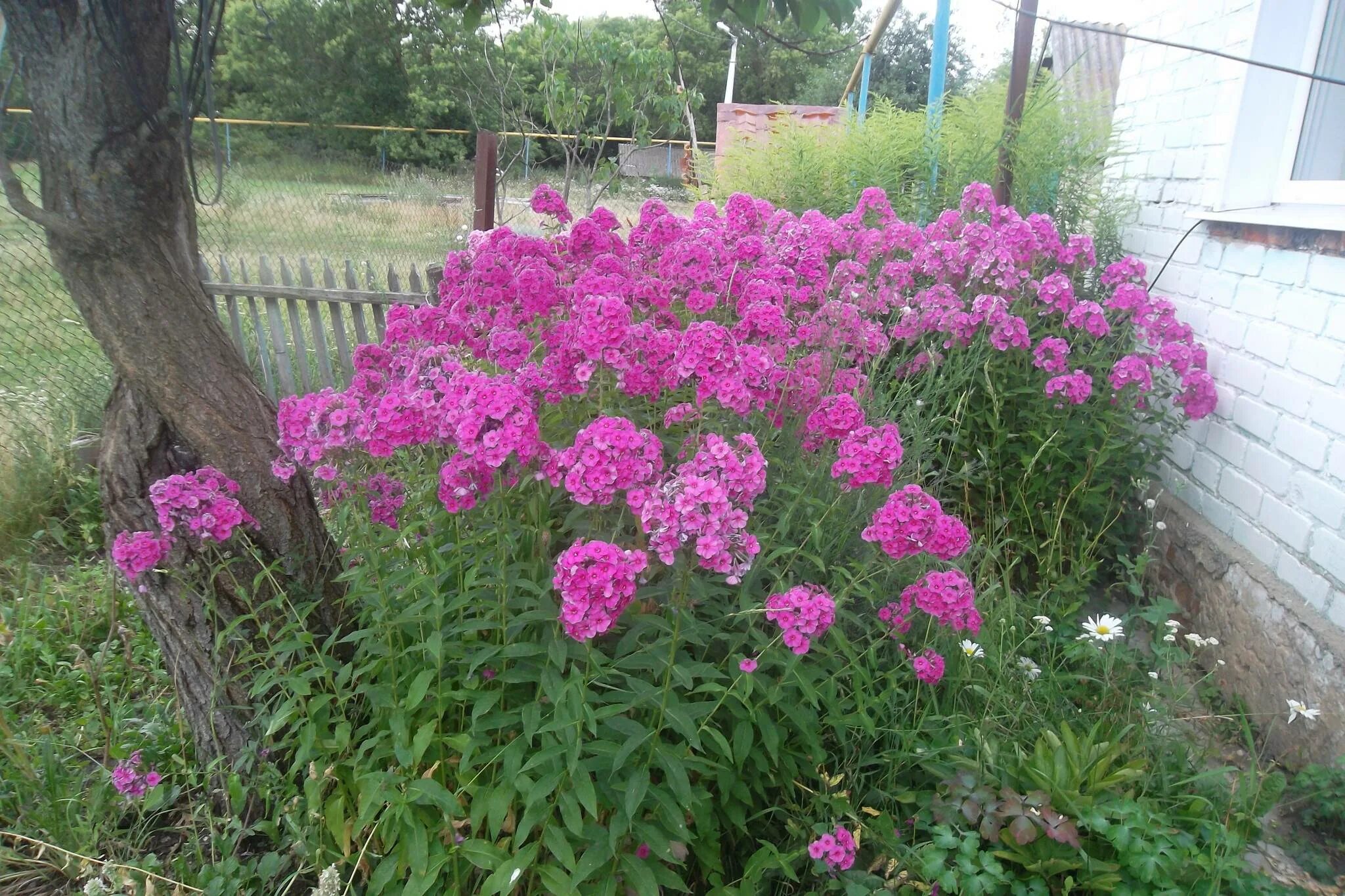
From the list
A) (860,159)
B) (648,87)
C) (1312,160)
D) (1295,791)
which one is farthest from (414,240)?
(1295,791)

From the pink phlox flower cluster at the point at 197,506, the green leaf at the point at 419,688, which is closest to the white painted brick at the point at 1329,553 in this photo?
the green leaf at the point at 419,688

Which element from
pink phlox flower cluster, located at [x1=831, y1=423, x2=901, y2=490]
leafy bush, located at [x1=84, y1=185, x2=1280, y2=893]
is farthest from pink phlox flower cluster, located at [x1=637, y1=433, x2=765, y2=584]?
pink phlox flower cluster, located at [x1=831, y1=423, x2=901, y2=490]

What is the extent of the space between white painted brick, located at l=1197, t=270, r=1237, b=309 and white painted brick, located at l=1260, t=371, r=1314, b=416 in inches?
17.3

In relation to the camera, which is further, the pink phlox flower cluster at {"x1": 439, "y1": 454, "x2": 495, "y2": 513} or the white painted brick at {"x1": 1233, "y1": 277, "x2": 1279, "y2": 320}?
the white painted brick at {"x1": 1233, "y1": 277, "x2": 1279, "y2": 320}

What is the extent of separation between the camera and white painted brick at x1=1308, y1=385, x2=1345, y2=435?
2.65 m

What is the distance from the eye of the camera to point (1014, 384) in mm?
3529

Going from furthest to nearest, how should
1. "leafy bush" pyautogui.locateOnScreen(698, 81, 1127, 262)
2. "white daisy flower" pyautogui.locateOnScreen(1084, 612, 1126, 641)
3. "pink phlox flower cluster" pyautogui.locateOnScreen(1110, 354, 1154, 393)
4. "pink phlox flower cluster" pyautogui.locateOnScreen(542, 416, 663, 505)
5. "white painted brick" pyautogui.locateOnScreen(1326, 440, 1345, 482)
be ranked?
1. "leafy bush" pyautogui.locateOnScreen(698, 81, 1127, 262)
2. "pink phlox flower cluster" pyautogui.locateOnScreen(1110, 354, 1154, 393)
3. "white painted brick" pyautogui.locateOnScreen(1326, 440, 1345, 482)
4. "white daisy flower" pyautogui.locateOnScreen(1084, 612, 1126, 641)
5. "pink phlox flower cluster" pyautogui.locateOnScreen(542, 416, 663, 505)

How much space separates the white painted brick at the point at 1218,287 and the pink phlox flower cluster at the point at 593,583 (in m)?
2.94

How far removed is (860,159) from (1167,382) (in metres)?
2.66

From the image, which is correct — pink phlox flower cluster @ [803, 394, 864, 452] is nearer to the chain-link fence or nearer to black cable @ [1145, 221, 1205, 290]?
the chain-link fence

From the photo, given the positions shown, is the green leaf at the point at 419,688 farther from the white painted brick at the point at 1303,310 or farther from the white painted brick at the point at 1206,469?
the white painted brick at the point at 1206,469

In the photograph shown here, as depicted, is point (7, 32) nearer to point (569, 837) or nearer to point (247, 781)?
point (247, 781)

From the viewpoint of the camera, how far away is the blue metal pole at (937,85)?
5.28 meters

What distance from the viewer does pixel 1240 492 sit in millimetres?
3176
